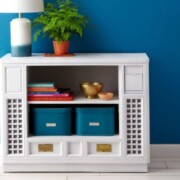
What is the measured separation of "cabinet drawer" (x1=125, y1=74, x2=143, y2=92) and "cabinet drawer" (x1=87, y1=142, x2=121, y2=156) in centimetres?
36

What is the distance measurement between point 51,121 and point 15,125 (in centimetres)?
22

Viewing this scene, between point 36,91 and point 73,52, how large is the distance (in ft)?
1.50

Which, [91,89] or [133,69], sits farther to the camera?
[91,89]

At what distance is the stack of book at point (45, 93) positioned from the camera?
365 centimetres

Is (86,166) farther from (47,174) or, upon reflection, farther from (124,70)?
(124,70)

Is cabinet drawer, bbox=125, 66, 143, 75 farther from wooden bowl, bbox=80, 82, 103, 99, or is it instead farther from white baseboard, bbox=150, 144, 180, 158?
A: white baseboard, bbox=150, 144, 180, 158

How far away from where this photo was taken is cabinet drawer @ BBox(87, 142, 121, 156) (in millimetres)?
3668

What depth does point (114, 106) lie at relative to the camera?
3781 mm

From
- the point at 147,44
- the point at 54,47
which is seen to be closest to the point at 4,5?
the point at 54,47

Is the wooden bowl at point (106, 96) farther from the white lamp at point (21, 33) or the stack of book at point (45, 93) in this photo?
the white lamp at point (21, 33)

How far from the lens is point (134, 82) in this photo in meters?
3.60

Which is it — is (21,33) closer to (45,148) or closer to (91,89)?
(91,89)

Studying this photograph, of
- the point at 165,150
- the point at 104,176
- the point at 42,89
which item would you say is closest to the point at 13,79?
the point at 42,89

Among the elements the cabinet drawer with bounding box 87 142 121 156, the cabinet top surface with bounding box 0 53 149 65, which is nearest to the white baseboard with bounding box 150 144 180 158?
the cabinet drawer with bounding box 87 142 121 156
